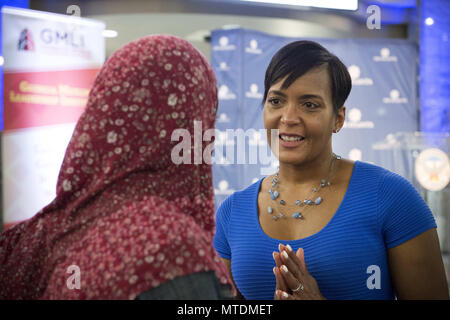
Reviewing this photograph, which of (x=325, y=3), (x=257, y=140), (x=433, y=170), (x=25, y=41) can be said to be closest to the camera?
(x=25, y=41)

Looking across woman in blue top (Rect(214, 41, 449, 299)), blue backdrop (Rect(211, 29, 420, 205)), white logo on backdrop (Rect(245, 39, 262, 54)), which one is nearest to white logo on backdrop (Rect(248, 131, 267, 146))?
blue backdrop (Rect(211, 29, 420, 205))

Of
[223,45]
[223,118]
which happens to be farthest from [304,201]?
[223,45]

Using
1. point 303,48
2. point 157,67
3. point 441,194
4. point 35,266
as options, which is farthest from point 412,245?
point 441,194

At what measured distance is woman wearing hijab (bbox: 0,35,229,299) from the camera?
26.6 inches

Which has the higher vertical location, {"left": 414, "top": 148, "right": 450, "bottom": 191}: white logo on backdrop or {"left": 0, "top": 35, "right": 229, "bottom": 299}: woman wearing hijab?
{"left": 0, "top": 35, "right": 229, "bottom": 299}: woman wearing hijab

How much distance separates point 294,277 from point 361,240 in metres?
0.21

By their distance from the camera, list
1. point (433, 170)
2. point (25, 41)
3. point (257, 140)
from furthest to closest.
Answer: point (257, 140) < point (433, 170) < point (25, 41)

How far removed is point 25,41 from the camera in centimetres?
294

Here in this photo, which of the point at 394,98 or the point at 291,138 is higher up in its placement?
the point at 394,98

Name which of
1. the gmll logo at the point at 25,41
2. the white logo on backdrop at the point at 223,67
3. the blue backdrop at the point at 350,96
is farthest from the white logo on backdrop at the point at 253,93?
the gmll logo at the point at 25,41

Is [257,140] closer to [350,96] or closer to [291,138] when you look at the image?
[350,96]

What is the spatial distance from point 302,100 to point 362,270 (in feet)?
1.59

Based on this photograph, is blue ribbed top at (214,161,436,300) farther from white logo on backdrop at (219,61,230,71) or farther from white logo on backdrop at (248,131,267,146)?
white logo on backdrop at (219,61,230,71)

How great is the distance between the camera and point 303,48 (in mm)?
1185
